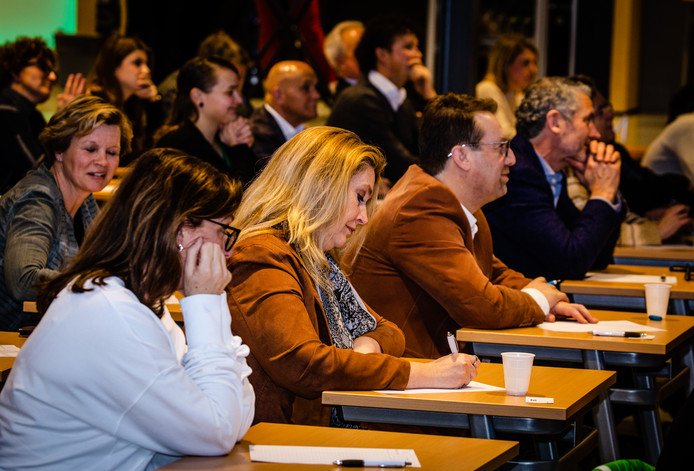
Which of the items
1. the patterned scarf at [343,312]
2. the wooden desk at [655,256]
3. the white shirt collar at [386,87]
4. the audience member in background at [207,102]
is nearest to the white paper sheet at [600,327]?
the patterned scarf at [343,312]

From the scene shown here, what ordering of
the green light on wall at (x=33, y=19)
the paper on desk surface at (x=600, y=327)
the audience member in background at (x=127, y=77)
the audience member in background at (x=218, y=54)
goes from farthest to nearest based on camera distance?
the green light on wall at (x=33, y=19) < the audience member in background at (x=218, y=54) < the audience member in background at (x=127, y=77) < the paper on desk surface at (x=600, y=327)

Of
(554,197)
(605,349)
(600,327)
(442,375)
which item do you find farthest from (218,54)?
(442,375)

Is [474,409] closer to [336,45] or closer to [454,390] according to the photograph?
[454,390]

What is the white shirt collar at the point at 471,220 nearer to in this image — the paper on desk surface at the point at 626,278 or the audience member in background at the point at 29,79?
the paper on desk surface at the point at 626,278

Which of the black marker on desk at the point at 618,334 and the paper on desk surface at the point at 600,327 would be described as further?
the paper on desk surface at the point at 600,327

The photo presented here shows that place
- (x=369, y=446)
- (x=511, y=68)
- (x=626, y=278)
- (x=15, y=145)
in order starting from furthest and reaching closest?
(x=511, y=68), (x=15, y=145), (x=626, y=278), (x=369, y=446)

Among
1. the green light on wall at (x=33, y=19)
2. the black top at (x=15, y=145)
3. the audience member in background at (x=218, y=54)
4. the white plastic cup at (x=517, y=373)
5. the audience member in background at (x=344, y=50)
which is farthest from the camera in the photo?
the green light on wall at (x=33, y=19)

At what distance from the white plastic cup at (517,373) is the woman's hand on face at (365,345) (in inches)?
18.8

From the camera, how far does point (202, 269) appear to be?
7.71 feet

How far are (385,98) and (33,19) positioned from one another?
10.2 ft

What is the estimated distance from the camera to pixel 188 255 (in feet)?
7.70

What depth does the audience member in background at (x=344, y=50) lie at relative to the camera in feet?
26.4

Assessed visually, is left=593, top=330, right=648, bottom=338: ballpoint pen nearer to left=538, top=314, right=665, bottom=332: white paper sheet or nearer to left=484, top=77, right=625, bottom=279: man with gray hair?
left=538, top=314, right=665, bottom=332: white paper sheet

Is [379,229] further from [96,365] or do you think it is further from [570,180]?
[570,180]
